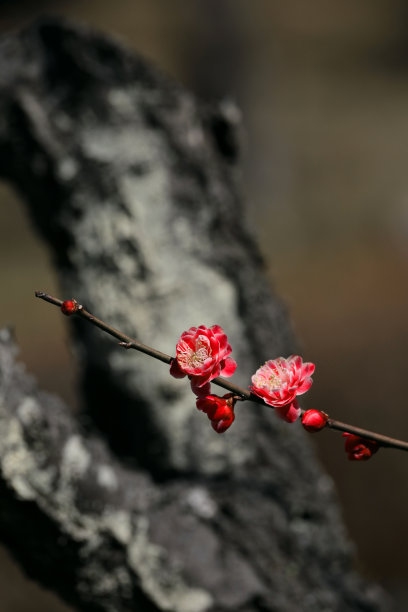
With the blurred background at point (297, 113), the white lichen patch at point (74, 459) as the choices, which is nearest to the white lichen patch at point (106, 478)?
the white lichen patch at point (74, 459)

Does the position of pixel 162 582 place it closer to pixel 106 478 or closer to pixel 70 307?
pixel 106 478

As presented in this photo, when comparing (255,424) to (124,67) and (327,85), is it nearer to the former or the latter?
(124,67)

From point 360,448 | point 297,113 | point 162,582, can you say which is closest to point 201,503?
point 162,582

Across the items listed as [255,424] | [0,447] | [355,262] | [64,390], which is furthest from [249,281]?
[355,262]

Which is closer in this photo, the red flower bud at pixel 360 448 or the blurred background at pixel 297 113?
the red flower bud at pixel 360 448

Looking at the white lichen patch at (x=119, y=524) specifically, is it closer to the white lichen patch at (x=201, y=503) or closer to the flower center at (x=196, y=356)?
the white lichen patch at (x=201, y=503)
